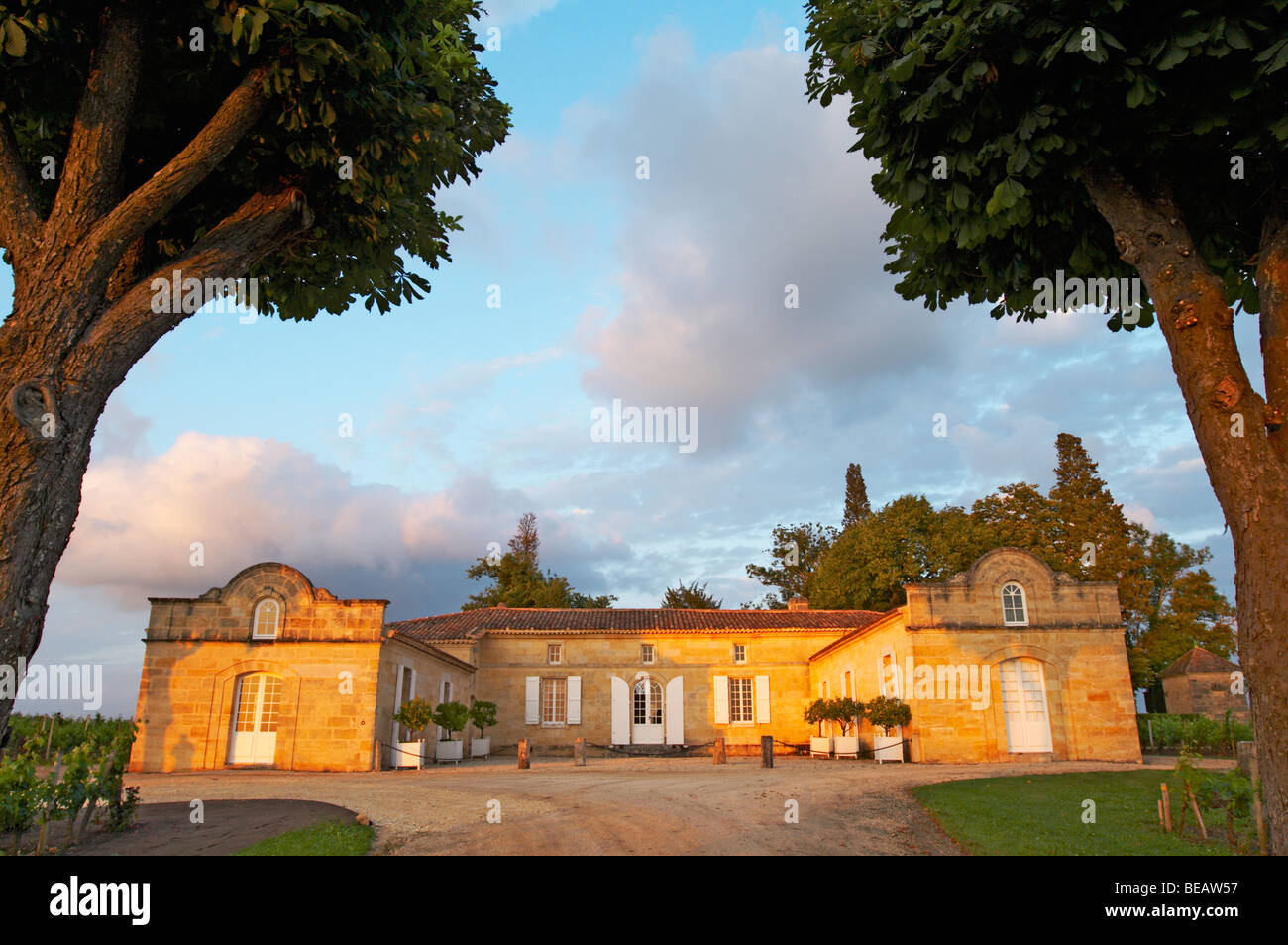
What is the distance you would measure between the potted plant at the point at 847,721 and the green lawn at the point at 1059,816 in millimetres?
8354

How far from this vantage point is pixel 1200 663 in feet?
99.5

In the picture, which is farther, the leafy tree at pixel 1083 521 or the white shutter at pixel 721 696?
the leafy tree at pixel 1083 521

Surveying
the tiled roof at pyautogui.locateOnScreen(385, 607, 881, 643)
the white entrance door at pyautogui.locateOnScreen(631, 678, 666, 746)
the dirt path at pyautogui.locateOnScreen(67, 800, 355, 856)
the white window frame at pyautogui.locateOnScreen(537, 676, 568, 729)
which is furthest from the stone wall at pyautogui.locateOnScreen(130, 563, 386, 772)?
the white entrance door at pyautogui.locateOnScreen(631, 678, 666, 746)

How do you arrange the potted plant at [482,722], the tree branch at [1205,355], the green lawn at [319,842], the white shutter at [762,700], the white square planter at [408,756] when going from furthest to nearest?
the white shutter at [762,700], the potted plant at [482,722], the white square planter at [408,756], the green lawn at [319,842], the tree branch at [1205,355]

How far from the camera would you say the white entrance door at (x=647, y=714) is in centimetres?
2878


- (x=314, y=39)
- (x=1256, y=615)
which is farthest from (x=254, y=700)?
(x=1256, y=615)

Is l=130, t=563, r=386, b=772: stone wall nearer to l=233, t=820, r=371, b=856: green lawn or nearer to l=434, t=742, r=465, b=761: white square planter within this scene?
l=434, t=742, r=465, b=761: white square planter

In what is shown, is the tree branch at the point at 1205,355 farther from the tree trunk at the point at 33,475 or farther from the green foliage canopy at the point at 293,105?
the tree trunk at the point at 33,475

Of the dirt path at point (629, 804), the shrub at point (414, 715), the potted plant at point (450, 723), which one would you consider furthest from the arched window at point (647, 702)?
the shrub at point (414, 715)

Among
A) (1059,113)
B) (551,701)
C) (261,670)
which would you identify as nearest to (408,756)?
(261,670)

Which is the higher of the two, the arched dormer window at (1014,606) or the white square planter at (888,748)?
the arched dormer window at (1014,606)

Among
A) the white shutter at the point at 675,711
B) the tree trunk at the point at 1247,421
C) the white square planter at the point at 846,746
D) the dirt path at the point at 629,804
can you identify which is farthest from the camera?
the white shutter at the point at 675,711

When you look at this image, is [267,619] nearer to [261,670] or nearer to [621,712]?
[261,670]

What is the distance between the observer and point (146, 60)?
6.30 metres
